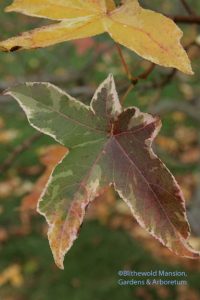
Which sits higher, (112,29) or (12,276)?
(112,29)

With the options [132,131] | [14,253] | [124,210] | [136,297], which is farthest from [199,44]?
[14,253]

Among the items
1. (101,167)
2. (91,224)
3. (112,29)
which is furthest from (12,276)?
(112,29)

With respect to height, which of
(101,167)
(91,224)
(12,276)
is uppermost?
(101,167)

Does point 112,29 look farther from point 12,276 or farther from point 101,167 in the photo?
point 12,276

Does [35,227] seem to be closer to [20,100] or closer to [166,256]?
[166,256]

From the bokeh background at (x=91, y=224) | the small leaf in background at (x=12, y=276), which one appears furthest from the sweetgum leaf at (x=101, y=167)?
the small leaf in background at (x=12, y=276)

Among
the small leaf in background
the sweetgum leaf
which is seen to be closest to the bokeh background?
the small leaf in background

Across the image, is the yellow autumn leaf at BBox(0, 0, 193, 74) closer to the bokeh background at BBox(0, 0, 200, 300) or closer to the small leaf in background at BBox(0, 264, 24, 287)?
the bokeh background at BBox(0, 0, 200, 300)
